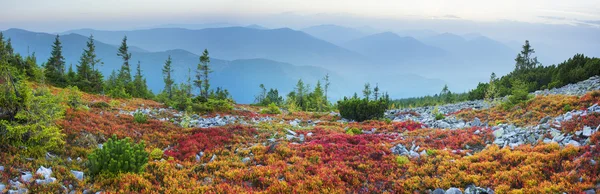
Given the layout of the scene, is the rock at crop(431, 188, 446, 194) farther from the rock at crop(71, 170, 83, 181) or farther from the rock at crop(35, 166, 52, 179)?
the rock at crop(35, 166, 52, 179)

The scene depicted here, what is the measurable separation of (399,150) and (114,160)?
10329 mm

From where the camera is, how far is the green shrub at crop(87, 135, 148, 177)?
8.74 m

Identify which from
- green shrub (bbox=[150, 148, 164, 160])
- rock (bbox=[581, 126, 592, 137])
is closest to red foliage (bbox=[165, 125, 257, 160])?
green shrub (bbox=[150, 148, 164, 160])

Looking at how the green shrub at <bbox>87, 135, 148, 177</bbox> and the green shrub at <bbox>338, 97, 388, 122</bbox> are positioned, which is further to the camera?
the green shrub at <bbox>338, 97, 388, 122</bbox>

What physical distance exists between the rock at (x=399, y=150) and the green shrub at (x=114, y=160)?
31.0ft

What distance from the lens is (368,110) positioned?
25031 mm

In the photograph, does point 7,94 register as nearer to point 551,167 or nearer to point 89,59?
point 551,167

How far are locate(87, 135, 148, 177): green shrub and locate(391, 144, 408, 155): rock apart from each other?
9438 millimetres

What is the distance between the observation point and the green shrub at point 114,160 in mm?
8742

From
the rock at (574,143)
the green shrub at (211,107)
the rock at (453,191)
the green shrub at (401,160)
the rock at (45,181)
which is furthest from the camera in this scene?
the green shrub at (211,107)

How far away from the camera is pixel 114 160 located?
8.74 metres

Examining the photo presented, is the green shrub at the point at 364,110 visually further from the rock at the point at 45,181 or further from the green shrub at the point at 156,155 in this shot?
the rock at the point at 45,181

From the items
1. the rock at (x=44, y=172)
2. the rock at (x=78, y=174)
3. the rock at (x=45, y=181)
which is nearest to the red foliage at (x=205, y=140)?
the rock at (x=78, y=174)

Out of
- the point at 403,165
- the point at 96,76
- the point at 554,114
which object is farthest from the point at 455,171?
the point at 96,76
